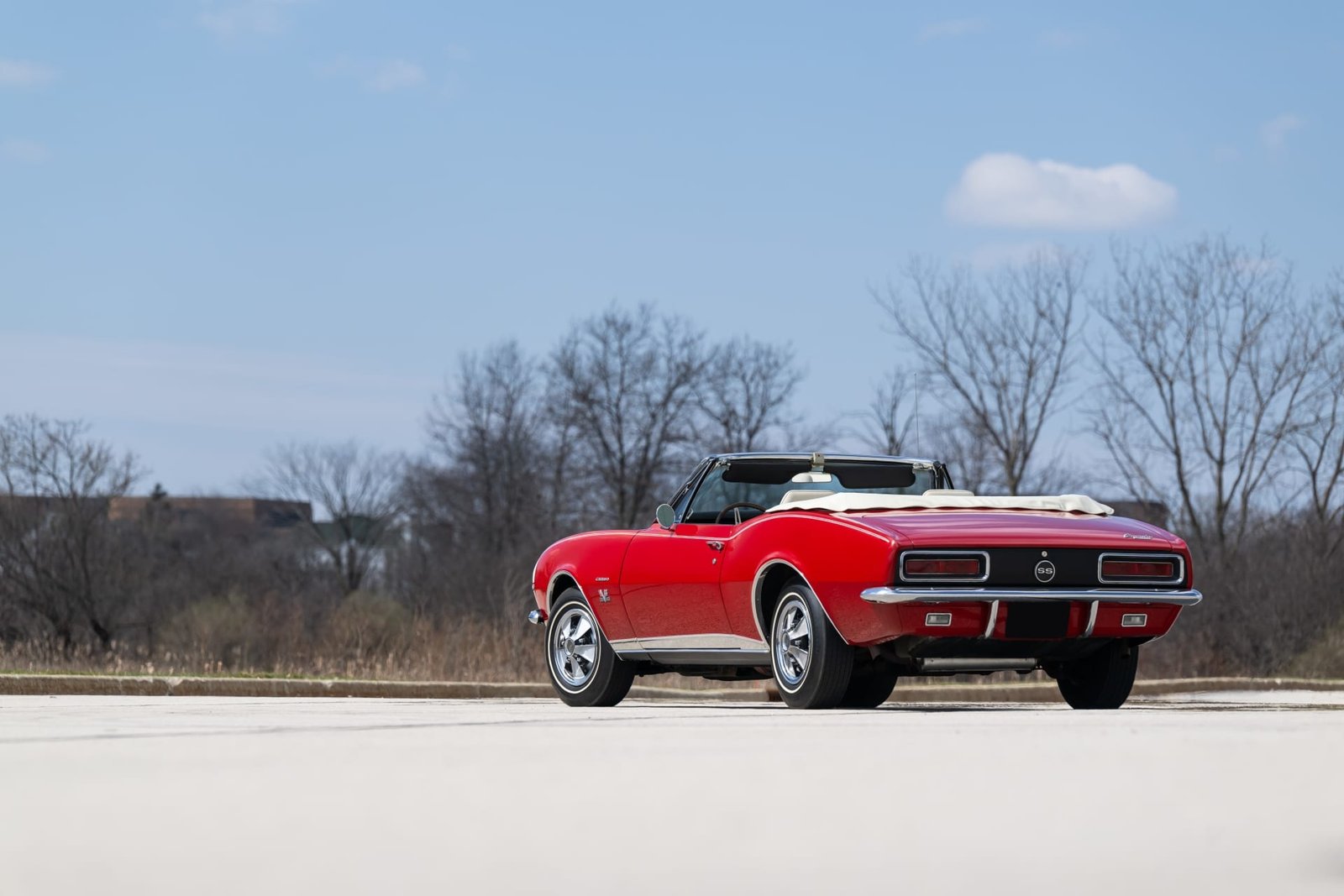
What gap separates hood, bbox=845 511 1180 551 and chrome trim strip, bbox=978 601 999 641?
0.27 meters

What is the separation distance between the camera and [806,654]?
932 cm

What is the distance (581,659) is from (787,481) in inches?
64.3

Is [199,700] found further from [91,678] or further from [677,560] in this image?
[677,560]

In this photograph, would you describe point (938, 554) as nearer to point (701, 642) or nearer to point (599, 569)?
point (701, 642)

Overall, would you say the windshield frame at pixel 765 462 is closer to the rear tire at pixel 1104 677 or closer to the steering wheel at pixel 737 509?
the steering wheel at pixel 737 509

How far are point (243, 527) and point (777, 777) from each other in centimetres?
8848

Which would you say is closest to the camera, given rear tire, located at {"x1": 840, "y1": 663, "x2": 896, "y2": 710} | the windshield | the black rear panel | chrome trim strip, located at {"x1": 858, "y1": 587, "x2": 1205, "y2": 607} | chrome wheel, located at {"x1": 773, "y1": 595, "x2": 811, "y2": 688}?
chrome trim strip, located at {"x1": 858, "y1": 587, "x2": 1205, "y2": 607}

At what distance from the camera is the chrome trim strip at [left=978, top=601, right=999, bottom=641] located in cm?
884

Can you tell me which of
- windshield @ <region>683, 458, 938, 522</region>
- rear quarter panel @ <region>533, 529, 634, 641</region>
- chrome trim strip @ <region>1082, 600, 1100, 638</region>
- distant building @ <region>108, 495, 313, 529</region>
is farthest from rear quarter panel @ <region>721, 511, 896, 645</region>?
distant building @ <region>108, 495, 313, 529</region>

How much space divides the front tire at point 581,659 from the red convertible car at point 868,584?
0.08ft

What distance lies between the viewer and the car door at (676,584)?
10.1 metres

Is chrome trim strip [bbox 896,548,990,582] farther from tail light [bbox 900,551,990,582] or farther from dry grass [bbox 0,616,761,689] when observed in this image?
dry grass [bbox 0,616,761,689]

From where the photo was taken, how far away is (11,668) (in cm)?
1557

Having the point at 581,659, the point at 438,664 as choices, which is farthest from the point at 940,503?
the point at 438,664
